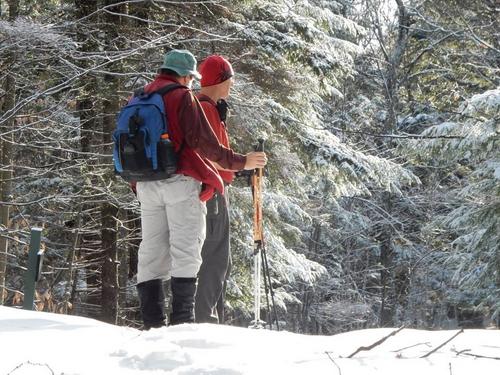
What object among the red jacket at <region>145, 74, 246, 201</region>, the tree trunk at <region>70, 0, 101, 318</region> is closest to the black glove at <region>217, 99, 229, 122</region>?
the red jacket at <region>145, 74, 246, 201</region>

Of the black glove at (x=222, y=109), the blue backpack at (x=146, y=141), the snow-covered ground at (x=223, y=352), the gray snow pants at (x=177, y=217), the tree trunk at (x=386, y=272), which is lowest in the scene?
the tree trunk at (x=386, y=272)

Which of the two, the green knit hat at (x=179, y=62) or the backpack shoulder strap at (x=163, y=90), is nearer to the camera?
the backpack shoulder strap at (x=163, y=90)

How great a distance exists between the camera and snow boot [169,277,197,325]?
13.3ft

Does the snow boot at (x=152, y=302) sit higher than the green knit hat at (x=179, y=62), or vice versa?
the green knit hat at (x=179, y=62)

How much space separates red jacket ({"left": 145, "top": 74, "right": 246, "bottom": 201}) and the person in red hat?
541mm

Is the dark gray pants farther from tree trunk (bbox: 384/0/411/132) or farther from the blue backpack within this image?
tree trunk (bbox: 384/0/411/132)

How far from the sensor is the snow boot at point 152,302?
423 cm

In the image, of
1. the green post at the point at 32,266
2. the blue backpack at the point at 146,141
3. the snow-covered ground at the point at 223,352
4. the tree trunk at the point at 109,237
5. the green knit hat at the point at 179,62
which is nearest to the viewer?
the snow-covered ground at the point at 223,352

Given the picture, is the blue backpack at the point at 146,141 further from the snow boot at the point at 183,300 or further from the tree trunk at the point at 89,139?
the tree trunk at the point at 89,139

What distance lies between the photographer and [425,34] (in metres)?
22.1

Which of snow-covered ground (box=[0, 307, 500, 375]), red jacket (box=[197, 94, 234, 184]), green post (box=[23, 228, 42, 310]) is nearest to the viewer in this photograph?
snow-covered ground (box=[0, 307, 500, 375])

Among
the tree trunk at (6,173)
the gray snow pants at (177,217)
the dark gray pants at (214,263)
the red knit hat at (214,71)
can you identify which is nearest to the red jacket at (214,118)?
the red knit hat at (214,71)

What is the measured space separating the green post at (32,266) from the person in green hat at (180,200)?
4.56 feet

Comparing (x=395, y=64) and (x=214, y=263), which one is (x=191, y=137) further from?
(x=395, y=64)
